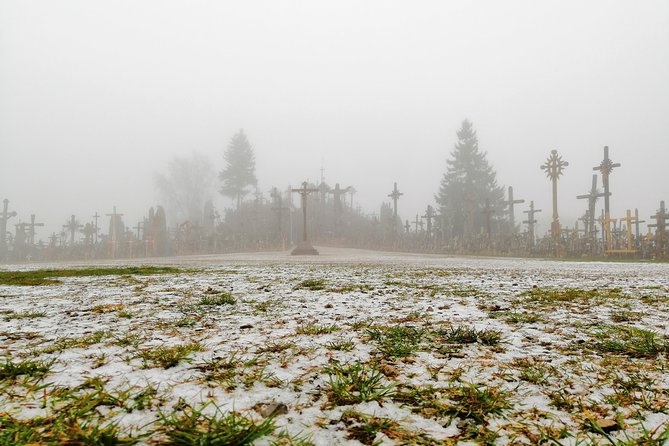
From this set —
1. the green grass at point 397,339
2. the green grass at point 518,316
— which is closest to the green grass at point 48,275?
the green grass at point 397,339

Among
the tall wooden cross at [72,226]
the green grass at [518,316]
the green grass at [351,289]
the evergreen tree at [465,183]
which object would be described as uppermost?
the evergreen tree at [465,183]

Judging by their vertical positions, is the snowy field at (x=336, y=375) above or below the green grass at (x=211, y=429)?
below

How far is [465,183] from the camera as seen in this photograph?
145ft

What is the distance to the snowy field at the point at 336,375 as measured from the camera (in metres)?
1.44

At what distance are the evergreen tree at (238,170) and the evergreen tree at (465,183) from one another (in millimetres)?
30741

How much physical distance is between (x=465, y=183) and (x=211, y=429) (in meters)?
46.3

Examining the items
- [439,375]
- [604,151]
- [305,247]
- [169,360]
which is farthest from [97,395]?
[604,151]

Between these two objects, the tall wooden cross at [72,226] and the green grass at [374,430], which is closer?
the green grass at [374,430]

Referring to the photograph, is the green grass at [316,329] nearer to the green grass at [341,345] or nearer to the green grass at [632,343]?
the green grass at [341,345]

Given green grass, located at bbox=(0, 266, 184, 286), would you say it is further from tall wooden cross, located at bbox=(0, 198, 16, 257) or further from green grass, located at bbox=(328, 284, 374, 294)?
tall wooden cross, located at bbox=(0, 198, 16, 257)

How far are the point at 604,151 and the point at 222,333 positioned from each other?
2900cm

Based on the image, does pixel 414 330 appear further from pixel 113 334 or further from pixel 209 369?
pixel 113 334

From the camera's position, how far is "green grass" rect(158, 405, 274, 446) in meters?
1.30

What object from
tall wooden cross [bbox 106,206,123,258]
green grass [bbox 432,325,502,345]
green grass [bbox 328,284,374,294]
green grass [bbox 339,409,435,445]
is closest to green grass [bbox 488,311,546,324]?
green grass [bbox 432,325,502,345]
